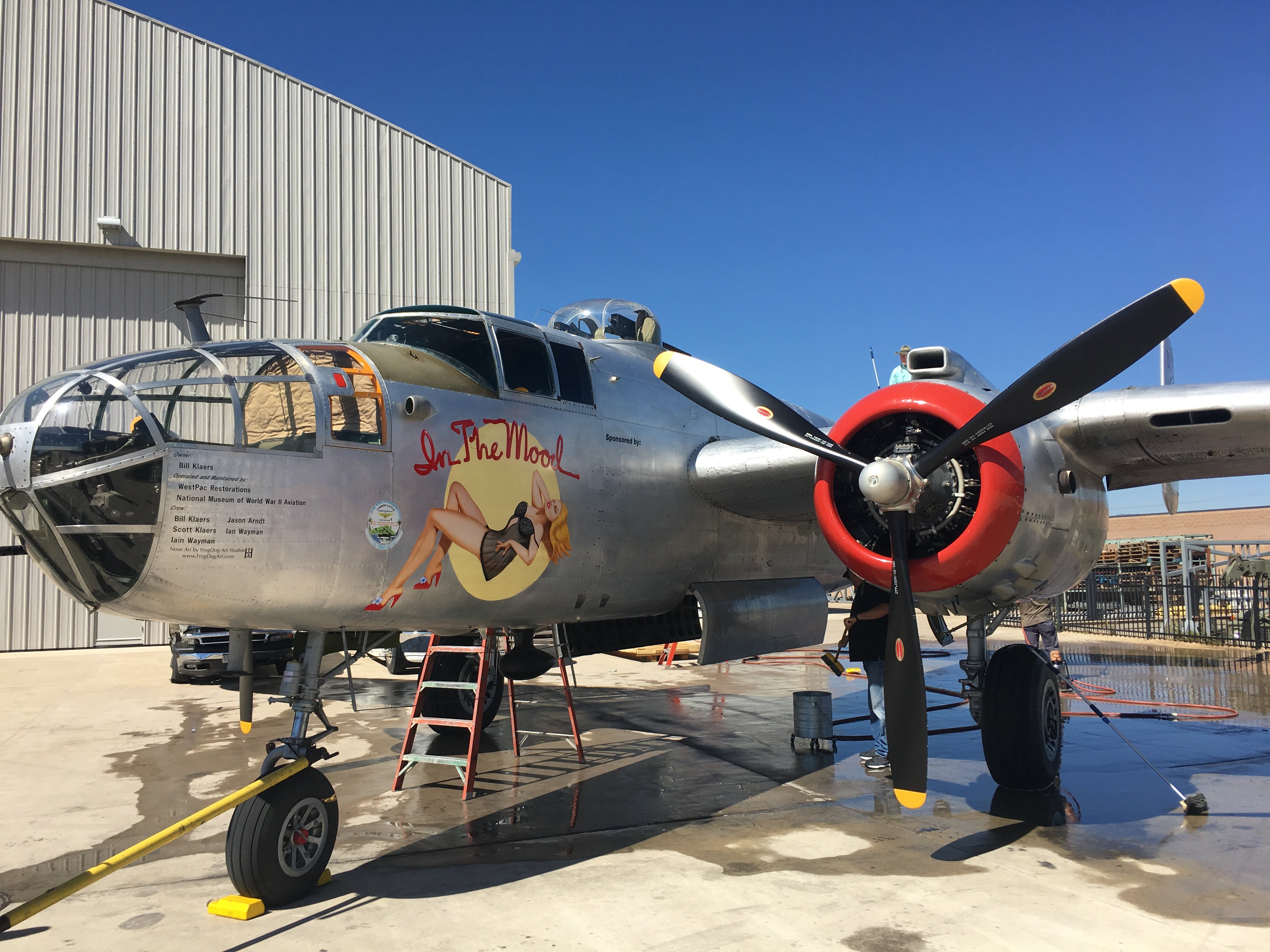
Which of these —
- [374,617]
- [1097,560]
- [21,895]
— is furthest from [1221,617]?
[21,895]

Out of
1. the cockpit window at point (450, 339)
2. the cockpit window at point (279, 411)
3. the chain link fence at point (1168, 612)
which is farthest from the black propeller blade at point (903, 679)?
the chain link fence at point (1168, 612)

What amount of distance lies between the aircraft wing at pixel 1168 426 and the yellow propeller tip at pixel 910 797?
124 inches

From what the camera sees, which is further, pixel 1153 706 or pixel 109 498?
pixel 1153 706

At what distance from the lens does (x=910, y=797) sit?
19.3 ft

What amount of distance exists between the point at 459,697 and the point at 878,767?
16.9ft

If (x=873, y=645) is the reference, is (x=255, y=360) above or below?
above

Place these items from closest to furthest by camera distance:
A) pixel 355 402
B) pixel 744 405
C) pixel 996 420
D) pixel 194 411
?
1. pixel 194 411
2. pixel 355 402
3. pixel 996 420
4. pixel 744 405

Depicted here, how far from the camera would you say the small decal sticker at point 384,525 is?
5.72 m

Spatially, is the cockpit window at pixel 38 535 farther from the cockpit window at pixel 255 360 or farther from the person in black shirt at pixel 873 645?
the person in black shirt at pixel 873 645

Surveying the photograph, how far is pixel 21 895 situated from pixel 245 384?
3.37 metres

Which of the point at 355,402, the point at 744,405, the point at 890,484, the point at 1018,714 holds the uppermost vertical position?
the point at 744,405

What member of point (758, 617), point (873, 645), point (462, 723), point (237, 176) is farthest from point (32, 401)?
point (237, 176)

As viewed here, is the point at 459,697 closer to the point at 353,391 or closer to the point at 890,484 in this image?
the point at 353,391

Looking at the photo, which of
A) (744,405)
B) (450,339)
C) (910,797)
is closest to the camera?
(910,797)
